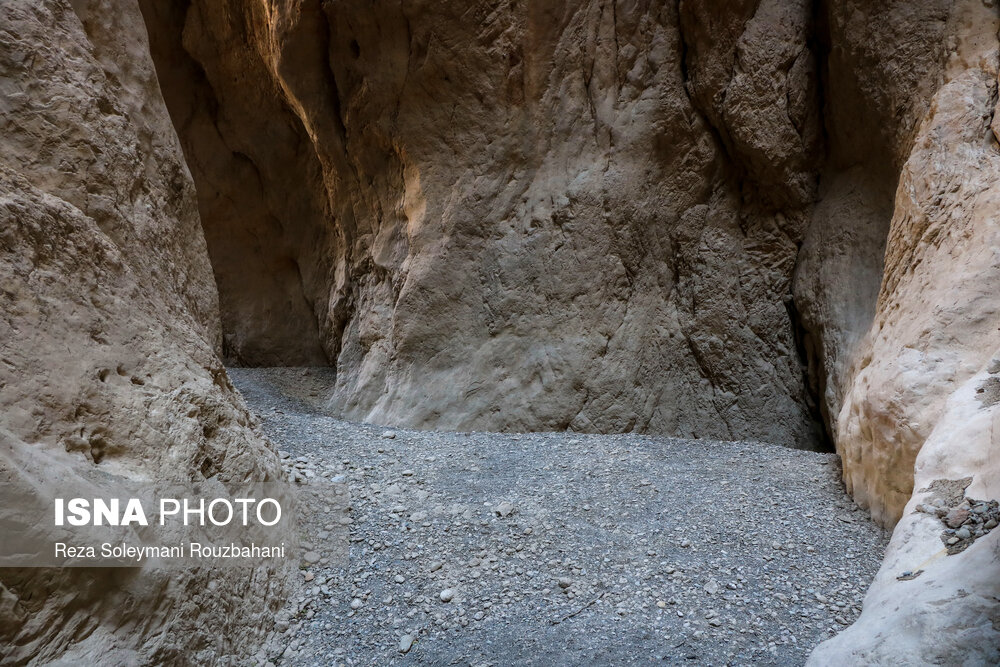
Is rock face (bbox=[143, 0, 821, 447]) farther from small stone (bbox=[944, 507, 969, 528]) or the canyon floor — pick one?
small stone (bbox=[944, 507, 969, 528])

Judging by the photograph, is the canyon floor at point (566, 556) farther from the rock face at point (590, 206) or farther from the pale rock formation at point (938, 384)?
the rock face at point (590, 206)

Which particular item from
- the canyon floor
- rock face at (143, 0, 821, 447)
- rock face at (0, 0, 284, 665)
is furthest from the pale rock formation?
rock face at (0, 0, 284, 665)

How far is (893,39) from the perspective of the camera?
6188mm

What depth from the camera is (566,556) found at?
3738mm

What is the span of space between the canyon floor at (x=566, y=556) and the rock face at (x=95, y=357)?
49 cm

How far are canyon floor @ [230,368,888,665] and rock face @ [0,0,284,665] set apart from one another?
1.60 ft

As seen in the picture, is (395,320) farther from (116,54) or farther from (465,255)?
(116,54)

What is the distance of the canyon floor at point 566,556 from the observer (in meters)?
3.11

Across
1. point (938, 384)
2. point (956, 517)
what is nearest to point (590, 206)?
point (938, 384)

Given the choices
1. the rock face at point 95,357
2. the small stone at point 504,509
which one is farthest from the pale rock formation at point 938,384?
the rock face at point 95,357

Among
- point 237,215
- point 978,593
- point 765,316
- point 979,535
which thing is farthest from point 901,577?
point 237,215

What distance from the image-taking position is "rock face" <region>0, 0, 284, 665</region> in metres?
2.55

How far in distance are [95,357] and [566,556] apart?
261 centimetres

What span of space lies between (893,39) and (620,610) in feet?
19.1
